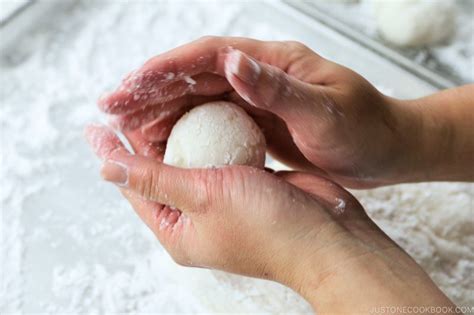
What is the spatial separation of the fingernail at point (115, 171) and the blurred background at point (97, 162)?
33cm

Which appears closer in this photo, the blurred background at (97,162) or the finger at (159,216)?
the finger at (159,216)

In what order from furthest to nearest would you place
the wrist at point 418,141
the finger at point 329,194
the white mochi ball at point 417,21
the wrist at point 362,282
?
the white mochi ball at point 417,21, the wrist at point 418,141, the finger at point 329,194, the wrist at point 362,282

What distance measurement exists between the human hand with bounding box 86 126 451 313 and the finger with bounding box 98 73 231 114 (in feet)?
0.38

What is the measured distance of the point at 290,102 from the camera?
790 mm

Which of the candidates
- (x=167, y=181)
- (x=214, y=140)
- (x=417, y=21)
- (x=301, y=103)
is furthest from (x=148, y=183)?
(x=417, y=21)

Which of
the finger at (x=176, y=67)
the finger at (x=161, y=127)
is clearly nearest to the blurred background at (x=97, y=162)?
the finger at (x=161, y=127)

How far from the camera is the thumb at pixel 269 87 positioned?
0.74 metres

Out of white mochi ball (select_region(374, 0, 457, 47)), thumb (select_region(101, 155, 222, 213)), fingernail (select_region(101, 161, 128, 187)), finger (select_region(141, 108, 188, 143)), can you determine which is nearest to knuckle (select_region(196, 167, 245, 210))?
thumb (select_region(101, 155, 222, 213))

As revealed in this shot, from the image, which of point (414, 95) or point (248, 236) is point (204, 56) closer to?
point (248, 236)

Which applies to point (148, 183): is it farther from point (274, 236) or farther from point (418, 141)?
point (418, 141)

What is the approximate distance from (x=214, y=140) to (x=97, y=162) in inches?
19.5

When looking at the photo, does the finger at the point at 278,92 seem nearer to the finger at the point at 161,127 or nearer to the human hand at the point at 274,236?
the human hand at the point at 274,236

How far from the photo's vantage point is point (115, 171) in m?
0.80

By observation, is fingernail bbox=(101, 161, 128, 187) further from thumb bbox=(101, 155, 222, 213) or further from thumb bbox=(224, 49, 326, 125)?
thumb bbox=(224, 49, 326, 125)
